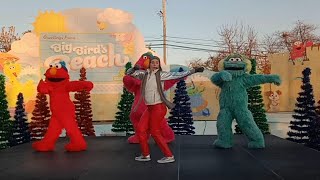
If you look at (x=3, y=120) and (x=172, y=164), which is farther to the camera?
(x=3, y=120)

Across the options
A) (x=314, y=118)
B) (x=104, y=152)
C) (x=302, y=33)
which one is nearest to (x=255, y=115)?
(x=314, y=118)

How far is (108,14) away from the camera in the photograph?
555 inches

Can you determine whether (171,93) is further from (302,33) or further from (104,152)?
(302,33)

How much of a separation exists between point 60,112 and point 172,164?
2.54m

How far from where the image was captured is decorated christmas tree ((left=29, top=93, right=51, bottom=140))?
34.1ft

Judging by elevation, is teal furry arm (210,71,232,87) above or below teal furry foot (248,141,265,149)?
above

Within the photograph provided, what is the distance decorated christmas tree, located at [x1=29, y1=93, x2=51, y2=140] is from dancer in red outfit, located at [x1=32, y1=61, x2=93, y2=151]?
3.63 meters

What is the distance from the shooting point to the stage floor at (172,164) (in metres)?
4.53

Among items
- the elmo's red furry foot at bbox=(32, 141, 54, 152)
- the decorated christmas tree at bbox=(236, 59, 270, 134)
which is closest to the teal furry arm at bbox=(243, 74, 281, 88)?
the decorated christmas tree at bbox=(236, 59, 270, 134)

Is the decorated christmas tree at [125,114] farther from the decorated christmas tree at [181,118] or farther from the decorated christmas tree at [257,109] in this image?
the decorated christmas tree at [257,109]

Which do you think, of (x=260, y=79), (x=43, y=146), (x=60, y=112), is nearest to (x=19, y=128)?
(x=43, y=146)

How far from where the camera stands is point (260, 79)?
6.88m

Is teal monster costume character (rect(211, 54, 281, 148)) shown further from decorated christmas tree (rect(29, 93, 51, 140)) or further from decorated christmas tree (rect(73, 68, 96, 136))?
decorated christmas tree (rect(29, 93, 51, 140))

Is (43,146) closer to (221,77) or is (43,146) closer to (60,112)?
(60,112)
